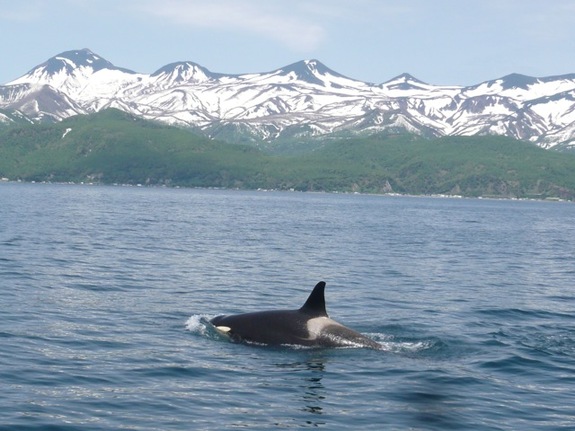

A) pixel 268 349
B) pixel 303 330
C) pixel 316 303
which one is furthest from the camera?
pixel 303 330

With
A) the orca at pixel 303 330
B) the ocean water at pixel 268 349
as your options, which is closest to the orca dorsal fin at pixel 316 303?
the orca at pixel 303 330

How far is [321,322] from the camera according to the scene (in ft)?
93.6

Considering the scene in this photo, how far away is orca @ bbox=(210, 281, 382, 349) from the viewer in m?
28.2

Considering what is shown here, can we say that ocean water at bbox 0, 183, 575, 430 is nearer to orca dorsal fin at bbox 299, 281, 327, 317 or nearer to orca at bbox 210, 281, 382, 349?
orca at bbox 210, 281, 382, 349

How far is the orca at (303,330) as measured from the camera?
92.6 ft

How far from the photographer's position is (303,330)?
92.8 ft

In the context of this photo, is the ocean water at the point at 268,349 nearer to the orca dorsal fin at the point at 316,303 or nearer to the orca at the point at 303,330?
the orca at the point at 303,330

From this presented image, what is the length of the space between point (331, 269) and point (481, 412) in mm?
36046

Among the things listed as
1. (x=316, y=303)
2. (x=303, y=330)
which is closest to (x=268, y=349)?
(x=303, y=330)

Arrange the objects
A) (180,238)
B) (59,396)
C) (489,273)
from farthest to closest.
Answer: (180,238), (489,273), (59,396)

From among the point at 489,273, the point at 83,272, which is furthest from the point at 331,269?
the point at 83,272

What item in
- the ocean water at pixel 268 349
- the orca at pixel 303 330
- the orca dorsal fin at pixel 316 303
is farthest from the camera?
the orca at pixel 303 330

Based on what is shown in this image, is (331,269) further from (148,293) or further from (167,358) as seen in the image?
(167,358)

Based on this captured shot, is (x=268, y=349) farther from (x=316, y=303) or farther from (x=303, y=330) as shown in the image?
(x=316, y=303)
